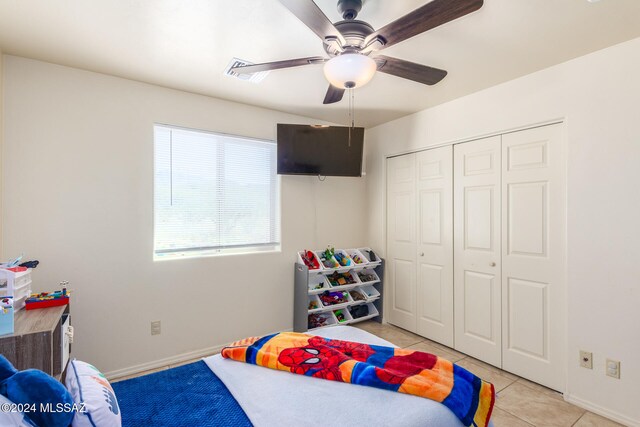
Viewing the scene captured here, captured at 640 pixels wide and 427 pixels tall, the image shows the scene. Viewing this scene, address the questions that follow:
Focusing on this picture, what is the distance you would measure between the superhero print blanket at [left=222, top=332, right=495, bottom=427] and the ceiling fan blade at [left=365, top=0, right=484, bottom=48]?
1.58 m

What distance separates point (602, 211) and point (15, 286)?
Result: 365cm

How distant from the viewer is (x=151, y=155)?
266cm

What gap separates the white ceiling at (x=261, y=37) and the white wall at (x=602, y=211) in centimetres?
19

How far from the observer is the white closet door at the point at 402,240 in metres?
3.49

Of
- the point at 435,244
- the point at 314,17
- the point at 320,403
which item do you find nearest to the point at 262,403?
the point at 320,403

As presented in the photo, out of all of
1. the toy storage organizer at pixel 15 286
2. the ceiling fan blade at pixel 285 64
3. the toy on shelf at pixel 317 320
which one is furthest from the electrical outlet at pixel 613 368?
the toy storage organizer at pixel 15 286

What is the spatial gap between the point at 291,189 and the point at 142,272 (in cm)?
163

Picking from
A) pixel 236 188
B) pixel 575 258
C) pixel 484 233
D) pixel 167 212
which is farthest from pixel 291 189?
pixel 575 258

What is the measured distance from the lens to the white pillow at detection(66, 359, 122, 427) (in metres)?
0.96

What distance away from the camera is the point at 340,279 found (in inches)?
140

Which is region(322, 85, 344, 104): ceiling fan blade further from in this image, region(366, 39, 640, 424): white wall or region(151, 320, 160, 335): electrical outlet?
region(151, 320, 160, 335): electrical outlet

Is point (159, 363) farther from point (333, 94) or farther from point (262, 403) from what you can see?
point (333, 94)

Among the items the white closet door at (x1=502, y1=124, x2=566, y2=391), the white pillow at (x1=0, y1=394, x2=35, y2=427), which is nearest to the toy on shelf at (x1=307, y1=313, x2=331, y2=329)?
the white closet door at (x1=502, y1=124, x2=566, y2=391)

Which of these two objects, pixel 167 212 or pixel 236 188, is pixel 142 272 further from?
pixel 236 188
